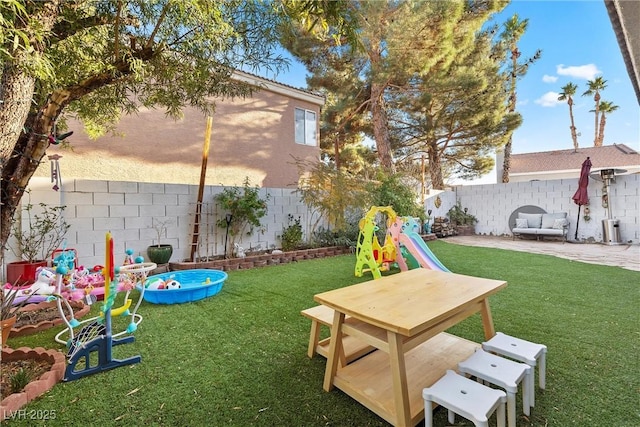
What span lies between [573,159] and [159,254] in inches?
870

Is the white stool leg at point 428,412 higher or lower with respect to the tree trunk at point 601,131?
lower

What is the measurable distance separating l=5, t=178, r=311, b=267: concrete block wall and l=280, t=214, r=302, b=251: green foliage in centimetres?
41

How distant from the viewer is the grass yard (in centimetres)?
153

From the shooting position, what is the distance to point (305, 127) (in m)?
10.1

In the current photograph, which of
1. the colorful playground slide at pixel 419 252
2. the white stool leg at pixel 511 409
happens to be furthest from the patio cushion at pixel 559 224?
the white stool leg at pixel 511 409

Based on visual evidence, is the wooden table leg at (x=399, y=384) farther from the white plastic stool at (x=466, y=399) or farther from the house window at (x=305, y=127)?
the house window at (x=305, y=127)

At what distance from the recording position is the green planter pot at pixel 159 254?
181 inches

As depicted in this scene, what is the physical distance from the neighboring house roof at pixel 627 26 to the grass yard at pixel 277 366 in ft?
5.71

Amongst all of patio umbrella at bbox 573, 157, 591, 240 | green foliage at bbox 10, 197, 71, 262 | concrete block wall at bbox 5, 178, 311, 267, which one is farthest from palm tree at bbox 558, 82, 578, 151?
green foliage at bbox 10, 197, 71, 262

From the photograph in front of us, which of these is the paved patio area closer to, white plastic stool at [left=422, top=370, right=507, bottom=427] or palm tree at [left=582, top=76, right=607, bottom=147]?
white plastic stool at [left=422, top=370, right=507, bottom=427]

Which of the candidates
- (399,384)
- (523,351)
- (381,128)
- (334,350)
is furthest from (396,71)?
(399,384)

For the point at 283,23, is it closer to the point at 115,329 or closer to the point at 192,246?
the point at 115,329

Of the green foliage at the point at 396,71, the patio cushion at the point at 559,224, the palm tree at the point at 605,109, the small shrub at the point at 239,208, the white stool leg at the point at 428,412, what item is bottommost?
the white stool leg at the point at 428,412

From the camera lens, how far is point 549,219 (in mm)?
8750
